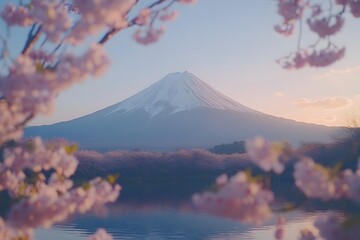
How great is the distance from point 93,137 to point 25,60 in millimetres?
101256

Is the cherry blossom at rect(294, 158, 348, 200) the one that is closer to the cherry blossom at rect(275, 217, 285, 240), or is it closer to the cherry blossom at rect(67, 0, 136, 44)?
the cherry blossom at rect(275, 217, 285, 240)

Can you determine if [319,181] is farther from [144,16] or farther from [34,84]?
[144,16]

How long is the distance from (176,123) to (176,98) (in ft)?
43.7

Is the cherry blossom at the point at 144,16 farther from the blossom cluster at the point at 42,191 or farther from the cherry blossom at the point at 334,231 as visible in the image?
the cherry blossom at the point at 334,231

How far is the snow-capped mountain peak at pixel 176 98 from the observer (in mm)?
108000

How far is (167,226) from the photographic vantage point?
51.2 ft

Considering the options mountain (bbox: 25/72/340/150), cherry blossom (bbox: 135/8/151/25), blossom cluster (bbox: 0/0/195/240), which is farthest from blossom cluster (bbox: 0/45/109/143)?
mountain (bbox: 25/72/340/150)

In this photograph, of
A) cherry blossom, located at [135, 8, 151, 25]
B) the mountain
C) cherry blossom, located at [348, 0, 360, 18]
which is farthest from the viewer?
the mountain

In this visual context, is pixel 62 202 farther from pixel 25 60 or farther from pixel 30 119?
pixel 25 60

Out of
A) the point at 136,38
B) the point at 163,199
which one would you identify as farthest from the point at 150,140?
the point at 136,38

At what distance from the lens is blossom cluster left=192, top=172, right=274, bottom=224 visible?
1.80 m

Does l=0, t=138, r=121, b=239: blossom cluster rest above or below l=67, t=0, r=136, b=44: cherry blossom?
below

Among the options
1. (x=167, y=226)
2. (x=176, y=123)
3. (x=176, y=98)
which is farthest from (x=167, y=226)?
(x=176, y=98)

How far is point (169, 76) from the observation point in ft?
411
